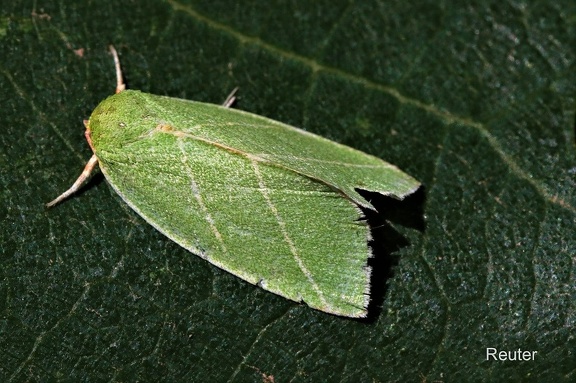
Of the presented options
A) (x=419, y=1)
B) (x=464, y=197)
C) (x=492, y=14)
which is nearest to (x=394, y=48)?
(x=419, y=1)

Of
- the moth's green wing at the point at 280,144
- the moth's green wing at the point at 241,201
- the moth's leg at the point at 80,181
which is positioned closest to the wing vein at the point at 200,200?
the moth's green wing at the point at 241,201

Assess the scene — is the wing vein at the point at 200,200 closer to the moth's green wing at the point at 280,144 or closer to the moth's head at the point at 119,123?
the moth's green wing at the point at 280,144

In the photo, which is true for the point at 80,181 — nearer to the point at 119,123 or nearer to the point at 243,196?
the point at 119,123

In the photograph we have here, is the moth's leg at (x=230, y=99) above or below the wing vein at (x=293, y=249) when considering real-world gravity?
above

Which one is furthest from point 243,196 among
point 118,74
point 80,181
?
point 118,74

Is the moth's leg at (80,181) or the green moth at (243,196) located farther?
the moth's leg at (80,181)
